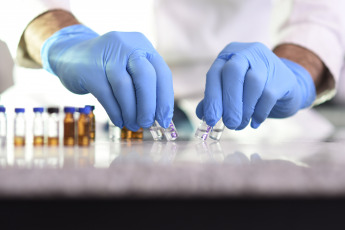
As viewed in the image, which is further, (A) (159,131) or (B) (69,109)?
(A) (159,131)

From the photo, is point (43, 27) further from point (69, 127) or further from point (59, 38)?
point (69, 127)

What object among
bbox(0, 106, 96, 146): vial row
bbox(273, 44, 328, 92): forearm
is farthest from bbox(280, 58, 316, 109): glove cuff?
bbox(0, 106, 96, 146): vial row

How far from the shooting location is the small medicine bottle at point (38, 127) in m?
1.11

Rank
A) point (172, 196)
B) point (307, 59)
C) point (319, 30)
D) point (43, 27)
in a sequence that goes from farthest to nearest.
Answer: point (319, 30) < point (307, 59) < point (43, 27) < point (172, 196)

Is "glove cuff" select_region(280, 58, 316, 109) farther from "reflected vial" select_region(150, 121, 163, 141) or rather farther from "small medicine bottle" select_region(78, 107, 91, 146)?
"small medicine bottle" select_region(78, 107, 91, 146)

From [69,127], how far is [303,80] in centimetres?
96

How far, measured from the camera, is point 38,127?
113 centimetres

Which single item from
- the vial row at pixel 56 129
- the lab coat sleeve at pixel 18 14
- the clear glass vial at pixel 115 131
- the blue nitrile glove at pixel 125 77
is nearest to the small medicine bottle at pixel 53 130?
the vial row at pixel 56 129

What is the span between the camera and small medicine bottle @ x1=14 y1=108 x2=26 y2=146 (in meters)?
1.11

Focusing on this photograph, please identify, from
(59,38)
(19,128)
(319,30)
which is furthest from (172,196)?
(319,30)

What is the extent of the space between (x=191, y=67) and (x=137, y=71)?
0.88m

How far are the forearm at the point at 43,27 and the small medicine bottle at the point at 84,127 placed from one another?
1.97 ft

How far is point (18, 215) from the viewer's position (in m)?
0.62

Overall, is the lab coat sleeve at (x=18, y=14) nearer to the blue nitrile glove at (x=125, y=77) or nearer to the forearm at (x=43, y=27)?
the forearm at (x=43, y=27)
